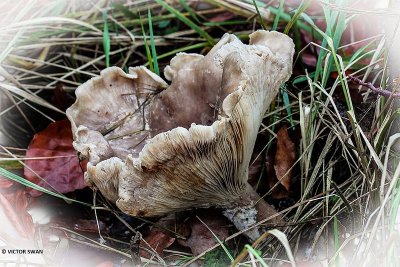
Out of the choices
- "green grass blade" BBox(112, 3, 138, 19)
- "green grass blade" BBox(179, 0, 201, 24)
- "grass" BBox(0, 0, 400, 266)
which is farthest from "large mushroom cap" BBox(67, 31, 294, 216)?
"green grass blade" BBox(112, 3, 138, 19)

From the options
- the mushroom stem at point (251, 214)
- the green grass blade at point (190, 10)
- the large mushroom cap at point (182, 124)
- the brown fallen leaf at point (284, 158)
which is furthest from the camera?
the green grass blade at point (190, 10)

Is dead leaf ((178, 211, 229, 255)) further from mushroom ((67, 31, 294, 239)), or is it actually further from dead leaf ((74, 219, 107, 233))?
dead leaf ((74, 219, 107, 233))

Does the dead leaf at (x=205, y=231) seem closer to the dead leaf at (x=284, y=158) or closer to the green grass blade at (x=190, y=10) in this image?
the dead leaf at (x=284, y=158)

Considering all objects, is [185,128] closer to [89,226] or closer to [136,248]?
[136,248]

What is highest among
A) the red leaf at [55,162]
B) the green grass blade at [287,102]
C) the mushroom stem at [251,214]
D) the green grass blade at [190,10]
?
the green grass blade at [190,10]

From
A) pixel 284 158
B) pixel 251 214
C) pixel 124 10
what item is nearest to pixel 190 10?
pixel 124 10

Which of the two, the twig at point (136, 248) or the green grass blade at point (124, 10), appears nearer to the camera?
the twig at point (136, 248)

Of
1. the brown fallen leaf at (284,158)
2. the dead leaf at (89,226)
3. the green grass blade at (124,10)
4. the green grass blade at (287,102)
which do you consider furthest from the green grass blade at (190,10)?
the dead leaf at (89,226)
